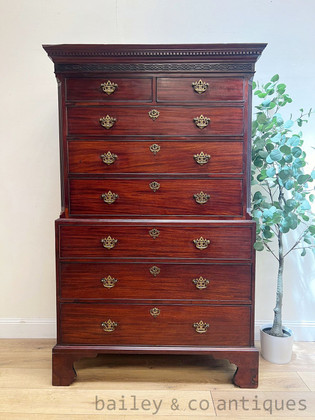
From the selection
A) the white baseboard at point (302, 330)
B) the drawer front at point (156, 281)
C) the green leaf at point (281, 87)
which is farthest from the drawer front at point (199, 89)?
the white baseboard at point (302, 330)

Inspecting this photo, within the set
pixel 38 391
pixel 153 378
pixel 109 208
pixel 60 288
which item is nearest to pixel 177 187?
pixel 109 208

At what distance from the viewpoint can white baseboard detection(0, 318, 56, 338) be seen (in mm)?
2717

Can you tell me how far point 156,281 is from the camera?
81.0 inches

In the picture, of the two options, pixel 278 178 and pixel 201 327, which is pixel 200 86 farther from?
pixel 201 327

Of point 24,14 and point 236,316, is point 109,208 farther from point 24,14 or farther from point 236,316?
point 24,14

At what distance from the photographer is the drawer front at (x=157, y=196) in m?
2.02

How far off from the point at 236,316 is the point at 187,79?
133 cm

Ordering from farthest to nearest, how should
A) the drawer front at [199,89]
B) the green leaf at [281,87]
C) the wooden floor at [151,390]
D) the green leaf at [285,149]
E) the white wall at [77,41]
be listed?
the white wall at [77,41] < the green leaf at [281,87] < the green leaf at [285,149] < the drawer front at [199,89] < the wooden floor at [151,390]

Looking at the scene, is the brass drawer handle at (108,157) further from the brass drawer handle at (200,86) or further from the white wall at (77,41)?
the white wall at (77,41)

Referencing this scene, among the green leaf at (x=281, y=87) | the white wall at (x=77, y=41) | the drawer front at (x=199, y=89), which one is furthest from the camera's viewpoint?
the white wall at (x=77, y=41)

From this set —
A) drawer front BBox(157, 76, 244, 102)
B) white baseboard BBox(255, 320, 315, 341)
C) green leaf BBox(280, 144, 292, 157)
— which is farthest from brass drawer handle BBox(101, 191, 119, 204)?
white baseboard BBox(255, 320, 315, 341)

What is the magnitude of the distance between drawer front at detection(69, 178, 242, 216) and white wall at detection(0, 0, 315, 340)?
0.70m

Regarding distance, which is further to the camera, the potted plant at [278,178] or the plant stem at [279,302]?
the plant stem at [279,302]

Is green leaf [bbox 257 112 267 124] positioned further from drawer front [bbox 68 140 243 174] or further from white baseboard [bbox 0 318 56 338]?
white baseboard [bbox 0 318 56 338]
